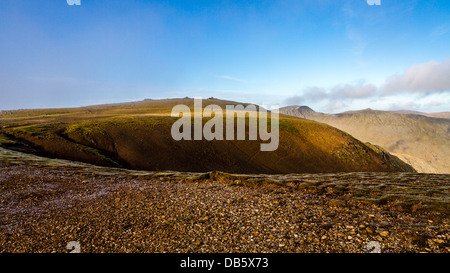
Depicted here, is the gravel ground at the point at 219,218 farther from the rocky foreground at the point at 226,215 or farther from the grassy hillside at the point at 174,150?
the grassy hillside at the point at 174,150

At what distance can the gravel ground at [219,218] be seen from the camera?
6699 millimetres

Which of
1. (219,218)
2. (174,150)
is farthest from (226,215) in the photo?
(174,150)

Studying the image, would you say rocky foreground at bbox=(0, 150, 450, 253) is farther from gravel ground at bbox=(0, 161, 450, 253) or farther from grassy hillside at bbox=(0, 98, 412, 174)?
grassy hillside at bbox=(0, 98, 412, 174)

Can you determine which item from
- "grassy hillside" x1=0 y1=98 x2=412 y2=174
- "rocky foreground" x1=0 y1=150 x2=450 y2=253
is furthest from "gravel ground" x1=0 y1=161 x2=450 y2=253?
"grassy hillside" x1=0 y1=98 x2=412 y2=174

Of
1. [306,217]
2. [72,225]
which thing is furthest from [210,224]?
[72,225]

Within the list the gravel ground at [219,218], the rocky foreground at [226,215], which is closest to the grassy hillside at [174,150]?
the rocky foreground at [226,215]

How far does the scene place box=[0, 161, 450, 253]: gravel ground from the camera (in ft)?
22.0

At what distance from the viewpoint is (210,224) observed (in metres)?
8.14

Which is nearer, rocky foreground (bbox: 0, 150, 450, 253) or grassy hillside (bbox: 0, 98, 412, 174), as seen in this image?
rocky foreground (bbox: 0, 150, 450, 253)

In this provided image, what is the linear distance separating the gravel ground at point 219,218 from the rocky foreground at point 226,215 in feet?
0.11

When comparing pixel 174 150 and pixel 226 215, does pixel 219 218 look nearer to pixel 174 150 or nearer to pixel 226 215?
pixel 226 215

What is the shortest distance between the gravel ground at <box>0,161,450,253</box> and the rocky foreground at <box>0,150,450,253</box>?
0.03 meters
